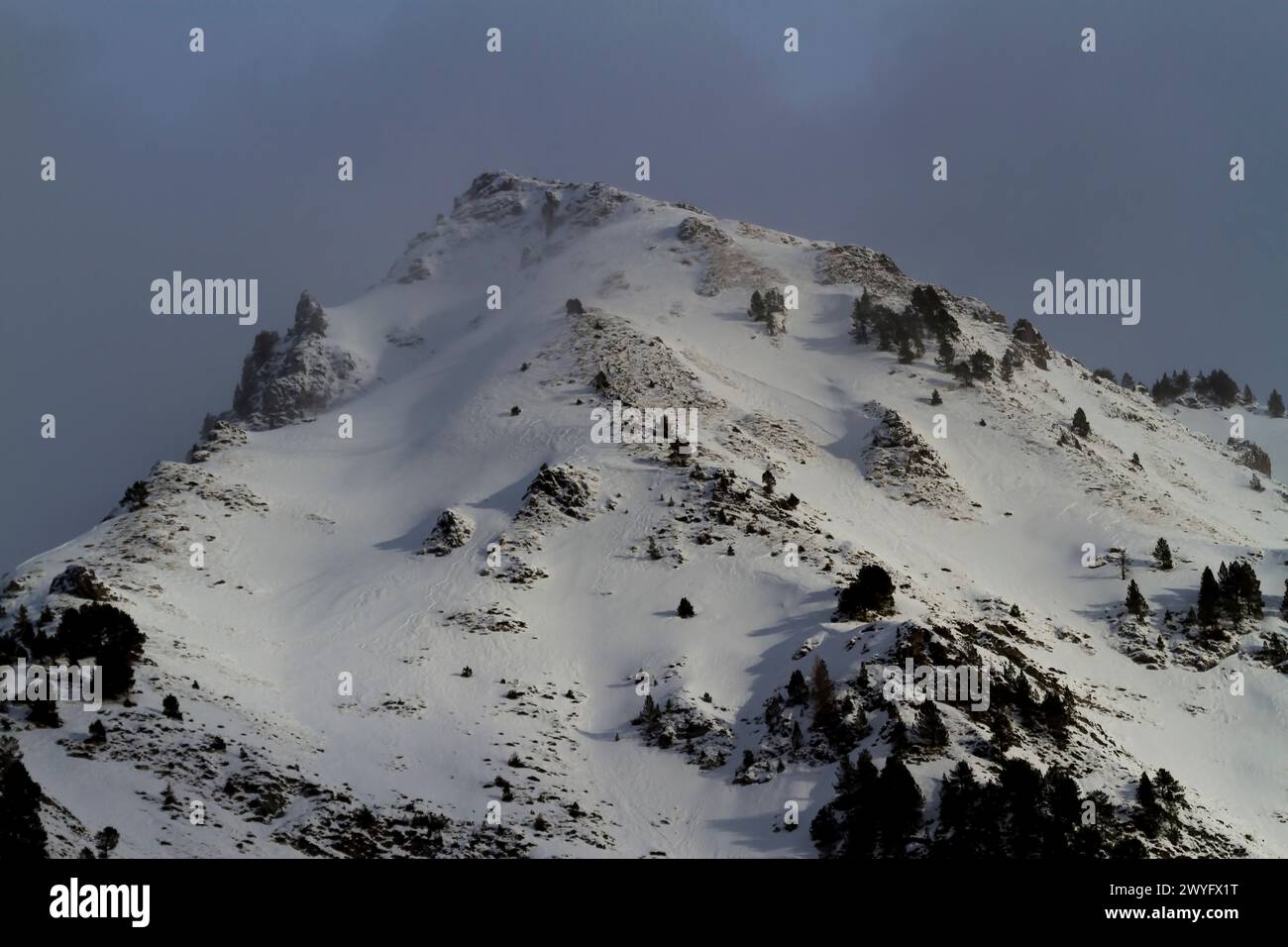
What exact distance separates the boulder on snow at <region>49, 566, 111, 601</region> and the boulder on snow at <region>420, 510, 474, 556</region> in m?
22.9

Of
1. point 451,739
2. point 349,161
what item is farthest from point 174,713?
point 349,161

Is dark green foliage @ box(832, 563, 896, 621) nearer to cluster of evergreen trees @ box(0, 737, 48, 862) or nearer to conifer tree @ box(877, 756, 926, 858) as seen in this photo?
conifer tree @ box(877, 756, 926, 858)

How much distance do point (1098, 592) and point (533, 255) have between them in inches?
4313

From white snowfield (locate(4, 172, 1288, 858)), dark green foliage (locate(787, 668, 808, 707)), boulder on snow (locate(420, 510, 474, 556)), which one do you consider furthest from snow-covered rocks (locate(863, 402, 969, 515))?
boulder on snow (locate(420, 510, 474, 556))

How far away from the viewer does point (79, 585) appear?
66.6 metres

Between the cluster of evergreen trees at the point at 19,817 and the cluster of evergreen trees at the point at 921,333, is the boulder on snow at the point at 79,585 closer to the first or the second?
the cluster of evergreen trees at the point at 19,817

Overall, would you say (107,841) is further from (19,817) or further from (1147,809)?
(1147,809)

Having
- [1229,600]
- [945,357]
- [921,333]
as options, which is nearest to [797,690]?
[1229,600]

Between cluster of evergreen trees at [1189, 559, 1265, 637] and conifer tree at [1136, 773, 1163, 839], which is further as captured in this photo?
cluster of evergreen trees at [1189, 559, 1265, 637]

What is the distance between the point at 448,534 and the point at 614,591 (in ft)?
49.4

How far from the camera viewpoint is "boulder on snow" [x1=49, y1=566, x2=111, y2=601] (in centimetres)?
6625

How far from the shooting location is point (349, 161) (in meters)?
112
